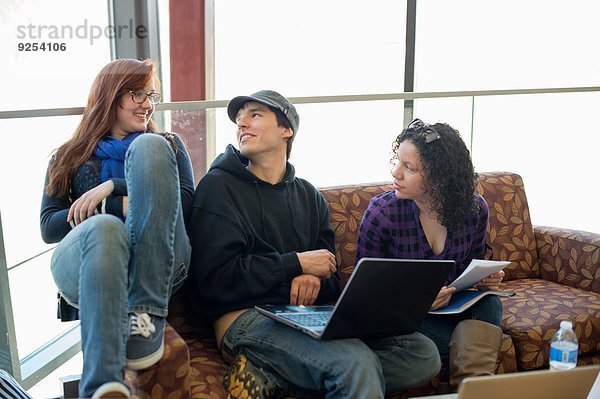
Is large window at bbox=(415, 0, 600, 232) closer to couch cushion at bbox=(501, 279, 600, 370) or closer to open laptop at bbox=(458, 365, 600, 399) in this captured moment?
couch cushion at bbox=(501, 279, 600, 370)

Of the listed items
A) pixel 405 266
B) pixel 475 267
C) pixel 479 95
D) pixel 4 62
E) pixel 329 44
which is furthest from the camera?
pixel 329 44

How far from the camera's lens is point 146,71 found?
7.75ft

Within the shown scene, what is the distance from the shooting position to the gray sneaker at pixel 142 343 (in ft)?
5.73

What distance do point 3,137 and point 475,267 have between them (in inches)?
68.7

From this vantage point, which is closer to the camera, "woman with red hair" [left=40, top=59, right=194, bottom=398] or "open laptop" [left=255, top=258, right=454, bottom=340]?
"woman with red hair" [left=40, top=59, right=194, bottom=398]

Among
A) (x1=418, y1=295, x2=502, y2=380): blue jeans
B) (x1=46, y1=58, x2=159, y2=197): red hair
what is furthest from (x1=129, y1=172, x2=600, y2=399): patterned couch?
(x1=46, y1=58, x2=159, y2=197): red hair

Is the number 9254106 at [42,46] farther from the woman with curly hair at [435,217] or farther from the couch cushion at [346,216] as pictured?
the woman with curly hair at [435,217]

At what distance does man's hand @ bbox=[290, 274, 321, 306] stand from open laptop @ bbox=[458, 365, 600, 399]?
0.77 meters

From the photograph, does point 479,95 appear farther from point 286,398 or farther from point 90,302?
point 90,302

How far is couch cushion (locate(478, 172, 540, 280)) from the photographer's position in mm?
2861

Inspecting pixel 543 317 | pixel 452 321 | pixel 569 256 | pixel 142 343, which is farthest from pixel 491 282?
pixel 142 343

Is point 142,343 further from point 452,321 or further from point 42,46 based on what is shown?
point 42,46

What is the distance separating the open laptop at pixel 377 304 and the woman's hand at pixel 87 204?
55 centimetres

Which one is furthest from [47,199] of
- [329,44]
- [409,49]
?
[329,44]
